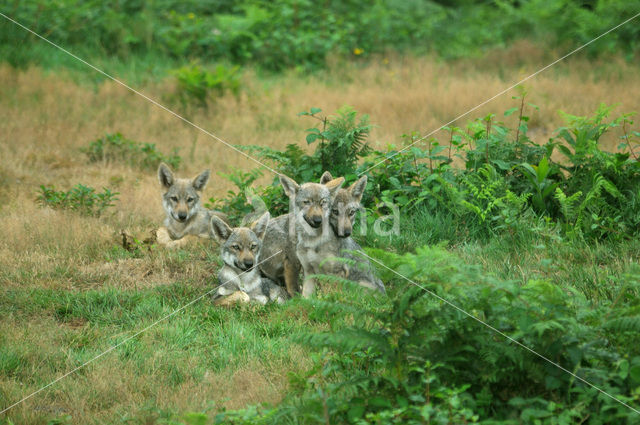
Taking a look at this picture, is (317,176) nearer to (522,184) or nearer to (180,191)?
(180,191)

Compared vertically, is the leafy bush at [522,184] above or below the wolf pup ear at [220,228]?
above

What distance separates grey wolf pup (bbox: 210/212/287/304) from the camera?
286 inches

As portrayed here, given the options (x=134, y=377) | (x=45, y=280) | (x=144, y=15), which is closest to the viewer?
(x=134, y=377)

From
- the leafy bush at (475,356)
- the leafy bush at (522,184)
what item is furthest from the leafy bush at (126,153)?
the leafy bush at (475,356)

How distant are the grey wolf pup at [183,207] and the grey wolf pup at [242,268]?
1694 mm

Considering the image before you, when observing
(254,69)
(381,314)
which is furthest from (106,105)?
(381,314)

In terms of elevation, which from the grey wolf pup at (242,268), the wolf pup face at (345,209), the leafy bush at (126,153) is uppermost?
the wolf pup face at (345,209)

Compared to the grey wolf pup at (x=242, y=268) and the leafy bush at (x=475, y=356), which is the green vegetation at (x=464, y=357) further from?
the grey wolf pup at (x=242, y=268)

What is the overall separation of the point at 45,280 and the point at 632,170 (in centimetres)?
654

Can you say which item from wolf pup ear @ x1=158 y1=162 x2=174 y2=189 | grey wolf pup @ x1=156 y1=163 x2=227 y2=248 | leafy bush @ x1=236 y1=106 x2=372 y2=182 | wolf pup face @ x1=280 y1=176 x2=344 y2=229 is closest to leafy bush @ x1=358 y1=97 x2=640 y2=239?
leafy bush @ x1=236 y1=106 x2=372 y2=182

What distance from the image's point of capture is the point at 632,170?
27.1 ft

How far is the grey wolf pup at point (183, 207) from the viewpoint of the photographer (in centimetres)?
924

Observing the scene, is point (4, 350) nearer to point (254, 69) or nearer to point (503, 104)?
point (503, 104)

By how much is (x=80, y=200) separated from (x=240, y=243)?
3300 mm
